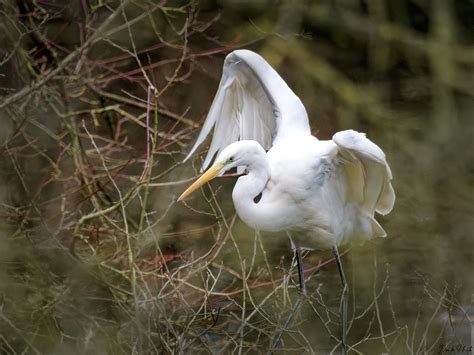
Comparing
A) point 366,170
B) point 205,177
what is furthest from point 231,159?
point 366,170

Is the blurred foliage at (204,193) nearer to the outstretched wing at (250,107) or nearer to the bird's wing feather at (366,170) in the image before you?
the outstretched wing at (250,107)

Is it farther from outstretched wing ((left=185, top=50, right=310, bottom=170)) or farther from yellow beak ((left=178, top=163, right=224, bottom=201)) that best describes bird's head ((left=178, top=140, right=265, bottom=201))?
outstretched wing ((left=185, top=50, right=310, bottom=170))

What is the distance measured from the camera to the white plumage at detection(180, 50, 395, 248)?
3.18 meters

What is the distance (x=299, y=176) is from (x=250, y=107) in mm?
596

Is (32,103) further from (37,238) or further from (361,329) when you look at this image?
(361,329)

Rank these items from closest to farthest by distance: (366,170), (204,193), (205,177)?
1. (205,177)
2. (366,170)
3. (204,193)

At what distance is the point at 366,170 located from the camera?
10.6ft

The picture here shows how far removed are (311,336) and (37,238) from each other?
4.08 feet

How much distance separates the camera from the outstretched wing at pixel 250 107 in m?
3.52

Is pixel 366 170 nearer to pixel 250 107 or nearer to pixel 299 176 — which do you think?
pixel 299 176

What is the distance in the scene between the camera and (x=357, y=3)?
148 inches

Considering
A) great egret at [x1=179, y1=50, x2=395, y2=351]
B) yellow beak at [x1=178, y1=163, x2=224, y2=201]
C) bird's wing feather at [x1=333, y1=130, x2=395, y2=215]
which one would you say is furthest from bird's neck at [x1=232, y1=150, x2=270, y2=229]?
bird's wing feather at [x1=333, y1=130, x2=395, y2=215]

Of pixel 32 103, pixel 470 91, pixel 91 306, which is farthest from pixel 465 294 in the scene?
pixel 32 103

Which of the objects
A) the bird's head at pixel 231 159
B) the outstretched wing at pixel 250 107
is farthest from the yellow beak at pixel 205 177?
the outstretched wing at pixel 250 107
